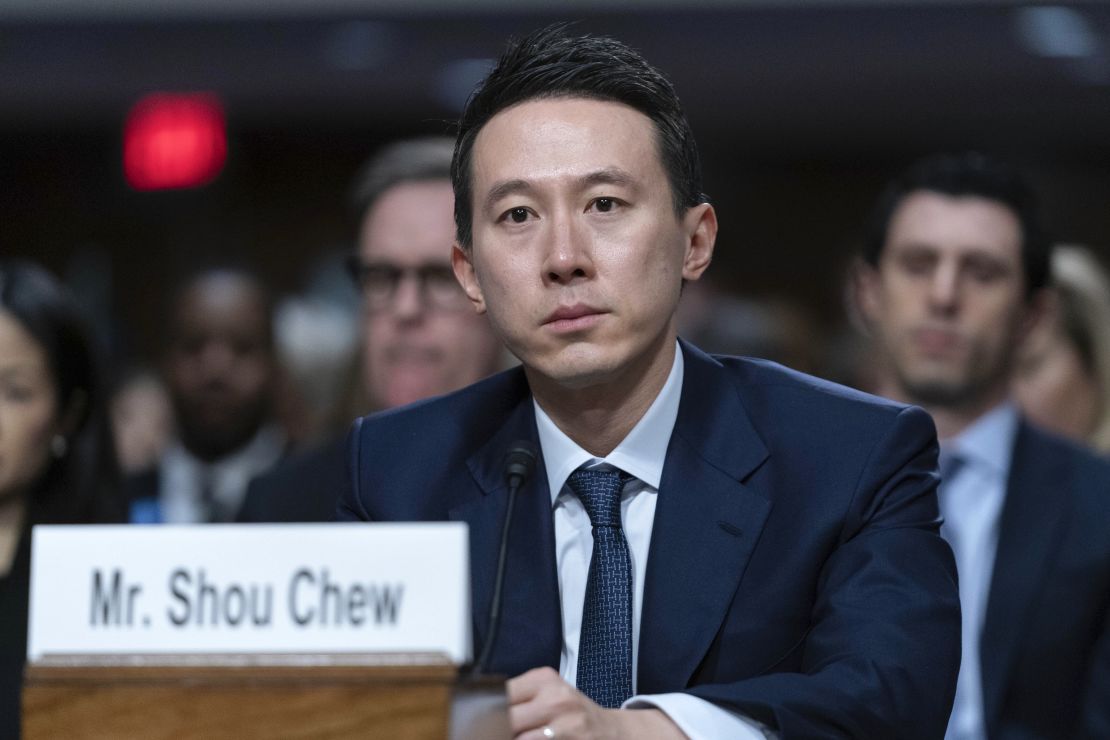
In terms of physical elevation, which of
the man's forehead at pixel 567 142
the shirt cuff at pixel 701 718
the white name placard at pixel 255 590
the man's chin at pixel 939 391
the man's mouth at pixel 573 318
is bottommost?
the shirt cuff at pixel 701 718

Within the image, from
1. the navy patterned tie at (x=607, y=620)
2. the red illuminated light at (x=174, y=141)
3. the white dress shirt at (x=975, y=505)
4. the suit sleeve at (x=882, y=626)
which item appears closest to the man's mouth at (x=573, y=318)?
the navy patterned tie at (x=607, y=620)

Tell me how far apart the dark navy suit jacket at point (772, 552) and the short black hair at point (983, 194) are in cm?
175

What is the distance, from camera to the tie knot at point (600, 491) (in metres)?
2.16

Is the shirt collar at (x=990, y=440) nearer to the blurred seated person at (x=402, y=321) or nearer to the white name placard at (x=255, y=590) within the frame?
the blurred seated person at (x=402, y=321)

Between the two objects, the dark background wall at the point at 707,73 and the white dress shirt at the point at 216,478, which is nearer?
the white dress shirt at the point at 216,478

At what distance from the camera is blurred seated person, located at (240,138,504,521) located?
11.4 ft

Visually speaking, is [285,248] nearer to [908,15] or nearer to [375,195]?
[908,15]

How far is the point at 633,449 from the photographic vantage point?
7.32 feet

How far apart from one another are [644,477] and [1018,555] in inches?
58.1

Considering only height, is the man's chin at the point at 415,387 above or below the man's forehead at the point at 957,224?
below

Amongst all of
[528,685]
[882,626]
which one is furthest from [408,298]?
[528,685]

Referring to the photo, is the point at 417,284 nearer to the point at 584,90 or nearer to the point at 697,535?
the point at 584,90

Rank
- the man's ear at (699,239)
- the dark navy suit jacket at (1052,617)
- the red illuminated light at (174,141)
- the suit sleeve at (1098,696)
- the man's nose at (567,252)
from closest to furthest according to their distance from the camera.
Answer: the man's nose at (567,252) → the man's ear at (699,239) → the suit sleeve at (1098,696) → the dark navy suit jacket at (1052,617) → the red illuminated light at (174,141)

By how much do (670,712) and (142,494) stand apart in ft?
11.1
